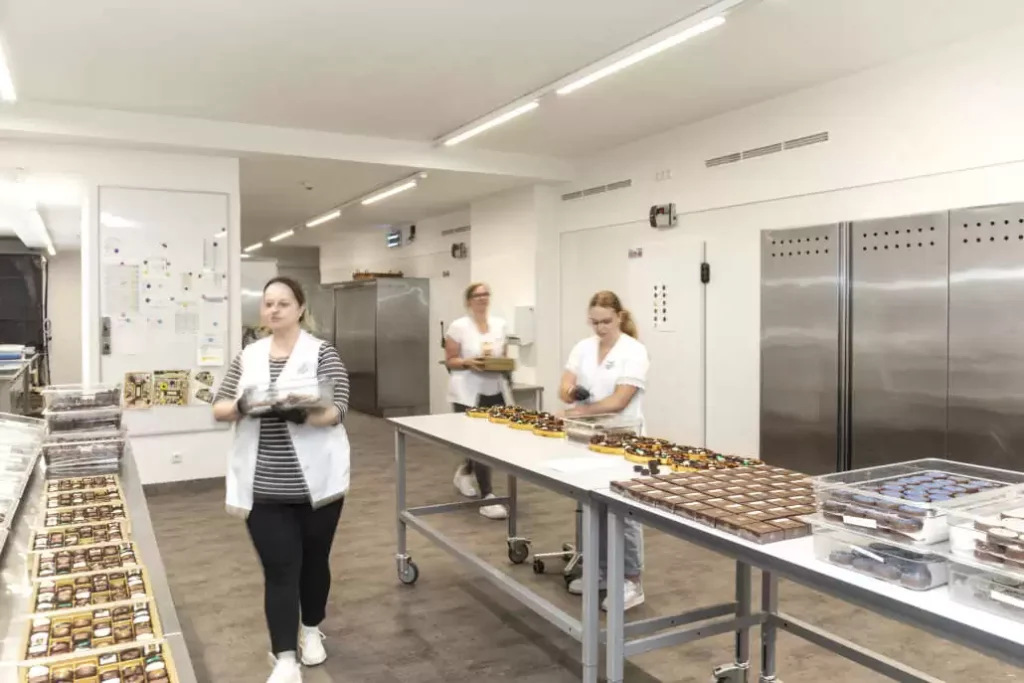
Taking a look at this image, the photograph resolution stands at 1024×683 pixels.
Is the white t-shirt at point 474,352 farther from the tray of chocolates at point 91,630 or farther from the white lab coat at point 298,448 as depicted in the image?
the tray of chocolates at point 91,630

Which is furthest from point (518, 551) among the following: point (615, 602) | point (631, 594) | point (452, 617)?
point (615, 602)

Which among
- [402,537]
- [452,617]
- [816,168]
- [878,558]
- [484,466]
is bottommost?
[452,617]

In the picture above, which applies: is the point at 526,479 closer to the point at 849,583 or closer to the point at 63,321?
the point at 849,583

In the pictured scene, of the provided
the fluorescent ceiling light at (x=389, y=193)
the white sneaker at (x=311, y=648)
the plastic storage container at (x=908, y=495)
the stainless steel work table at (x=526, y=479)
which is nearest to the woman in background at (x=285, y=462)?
the white sneaker at (x=311, y=648)

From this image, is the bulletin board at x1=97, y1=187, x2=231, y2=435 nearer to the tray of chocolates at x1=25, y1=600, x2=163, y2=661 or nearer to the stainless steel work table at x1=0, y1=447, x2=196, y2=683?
the stainless steel work table at x1=0, y1=447, x2=196, y2=683

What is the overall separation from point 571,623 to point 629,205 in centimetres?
485

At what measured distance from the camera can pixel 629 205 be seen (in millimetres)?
6914

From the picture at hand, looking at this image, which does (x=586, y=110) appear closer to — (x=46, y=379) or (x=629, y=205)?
(x=629, y=205)

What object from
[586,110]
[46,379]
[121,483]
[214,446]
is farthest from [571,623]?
[46,379]

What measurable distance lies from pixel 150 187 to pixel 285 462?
4312 millimetres

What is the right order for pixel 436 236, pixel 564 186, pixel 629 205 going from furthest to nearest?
pixel 436 236
pixel 564 186
pixel 629 205

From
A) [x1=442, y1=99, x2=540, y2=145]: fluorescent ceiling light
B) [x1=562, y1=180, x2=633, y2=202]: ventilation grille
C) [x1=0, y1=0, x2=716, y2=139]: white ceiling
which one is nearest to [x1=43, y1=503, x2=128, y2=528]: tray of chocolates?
[x1=0, y1=0, x2=716, y2=139]: white ceiling

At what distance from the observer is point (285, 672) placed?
110 inches

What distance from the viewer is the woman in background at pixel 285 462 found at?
2707 mm
